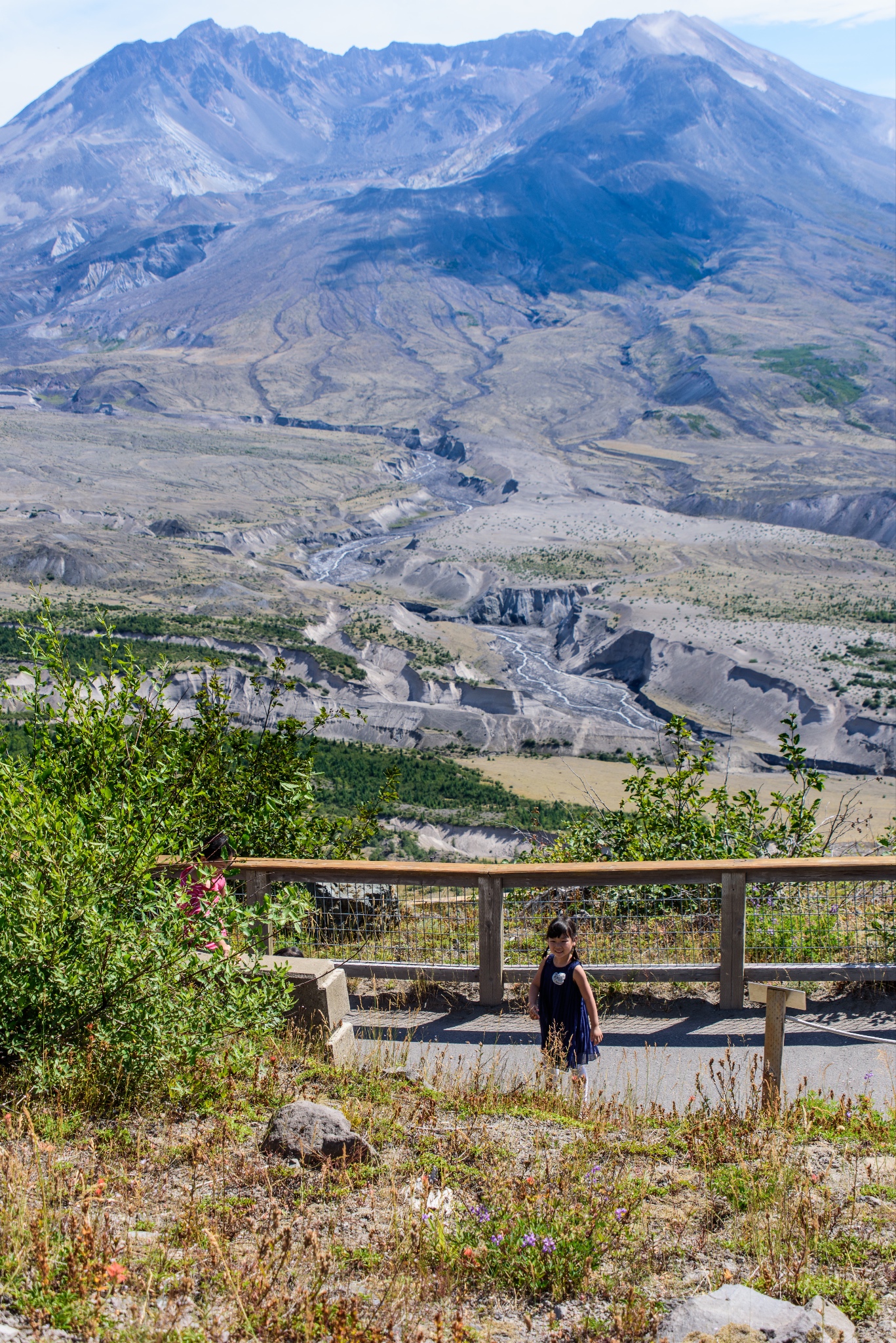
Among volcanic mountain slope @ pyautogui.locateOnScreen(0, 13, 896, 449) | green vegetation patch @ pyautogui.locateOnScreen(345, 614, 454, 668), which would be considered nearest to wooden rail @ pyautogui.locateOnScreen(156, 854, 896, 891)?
green vegetation patch @ pyautogui.locateOnScreen(345, 614, 454, 668)

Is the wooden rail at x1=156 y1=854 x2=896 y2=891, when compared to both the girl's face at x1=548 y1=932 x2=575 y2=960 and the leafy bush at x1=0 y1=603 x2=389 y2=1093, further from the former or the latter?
the leafy bush at x1=0 y1=603 x2=389 y2=1093

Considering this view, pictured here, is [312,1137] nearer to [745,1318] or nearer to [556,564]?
[745,1318]

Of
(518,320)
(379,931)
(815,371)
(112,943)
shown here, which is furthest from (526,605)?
(518,320)

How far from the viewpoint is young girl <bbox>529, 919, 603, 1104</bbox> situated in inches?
204

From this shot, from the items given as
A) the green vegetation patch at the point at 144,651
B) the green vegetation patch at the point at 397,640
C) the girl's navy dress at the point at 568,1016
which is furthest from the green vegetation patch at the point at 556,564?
the girl's navy dress at the point at 568,1016

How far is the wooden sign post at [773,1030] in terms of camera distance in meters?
4.64

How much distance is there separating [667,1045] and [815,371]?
12437 cm

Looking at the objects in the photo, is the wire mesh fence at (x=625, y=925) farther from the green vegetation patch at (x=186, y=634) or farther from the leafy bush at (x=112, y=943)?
the green vegetation patch at (x=186, y=634)

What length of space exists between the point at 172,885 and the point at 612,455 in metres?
97.2

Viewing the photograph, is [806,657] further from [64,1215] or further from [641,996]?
[64,1215]

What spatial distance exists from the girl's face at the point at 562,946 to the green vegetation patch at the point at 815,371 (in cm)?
11707

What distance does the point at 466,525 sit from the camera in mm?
73500

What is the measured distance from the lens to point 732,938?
6.27m

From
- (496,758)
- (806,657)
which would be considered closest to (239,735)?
(496,758)
